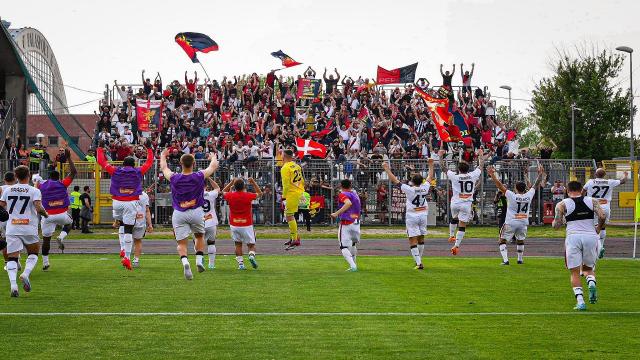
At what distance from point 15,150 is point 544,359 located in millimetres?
32601

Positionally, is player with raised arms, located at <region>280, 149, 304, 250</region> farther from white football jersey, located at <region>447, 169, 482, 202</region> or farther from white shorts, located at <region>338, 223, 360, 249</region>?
white football jersey, located at <region>447, 169, 482, 202</region>

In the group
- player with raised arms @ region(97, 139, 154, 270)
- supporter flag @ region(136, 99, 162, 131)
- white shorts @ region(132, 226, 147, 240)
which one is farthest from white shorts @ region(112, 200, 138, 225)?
supporter flag @ region(136, 99, 162, 131)

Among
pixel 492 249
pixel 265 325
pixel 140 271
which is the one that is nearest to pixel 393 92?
pixel 492 249

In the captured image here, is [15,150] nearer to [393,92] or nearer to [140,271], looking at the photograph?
[393,92]

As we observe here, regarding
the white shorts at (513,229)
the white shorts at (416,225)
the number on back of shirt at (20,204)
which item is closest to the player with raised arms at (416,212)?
the white shorts at (416,225)

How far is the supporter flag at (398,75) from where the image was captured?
4641 cm

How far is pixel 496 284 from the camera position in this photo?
1759cm

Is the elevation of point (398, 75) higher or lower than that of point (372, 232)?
higher

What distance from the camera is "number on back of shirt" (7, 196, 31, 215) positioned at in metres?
15.9

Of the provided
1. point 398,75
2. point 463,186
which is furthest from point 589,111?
point 463,186

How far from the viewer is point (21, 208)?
52.1 feet

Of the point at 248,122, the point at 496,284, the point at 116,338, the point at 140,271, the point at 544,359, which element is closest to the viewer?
the point at 544,359

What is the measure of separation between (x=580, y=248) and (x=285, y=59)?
34.0 meters

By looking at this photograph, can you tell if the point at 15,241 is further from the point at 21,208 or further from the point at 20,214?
the point at 21,208
